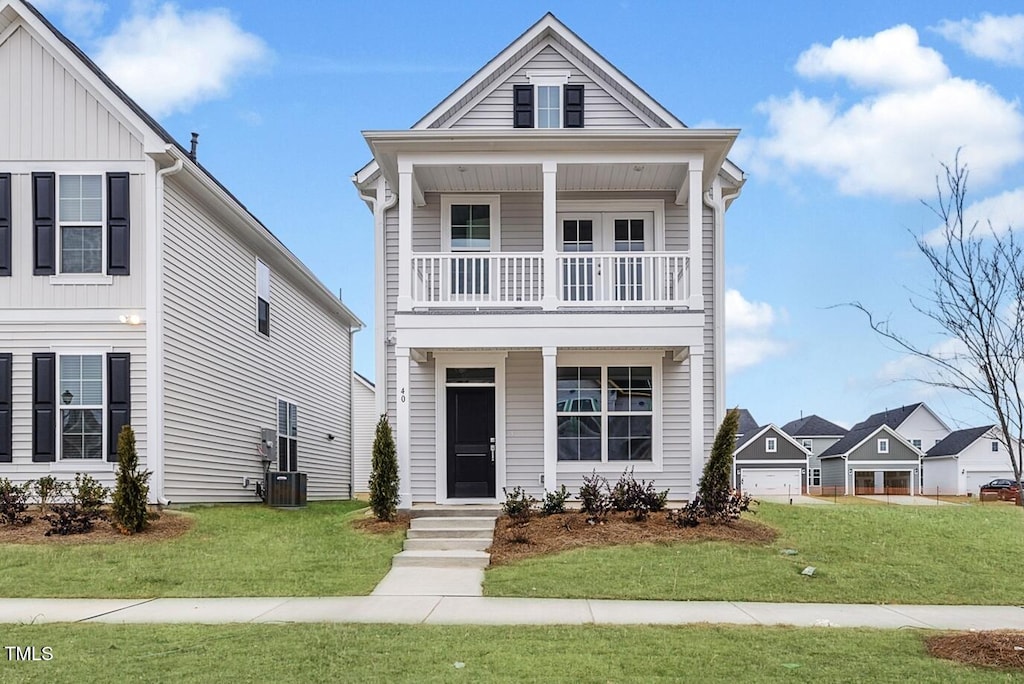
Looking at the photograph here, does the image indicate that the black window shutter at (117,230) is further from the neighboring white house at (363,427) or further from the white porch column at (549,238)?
the neighboring white house at (363,427)

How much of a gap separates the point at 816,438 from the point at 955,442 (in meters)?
8.30

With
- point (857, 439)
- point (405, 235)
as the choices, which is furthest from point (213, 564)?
point (857, 439)

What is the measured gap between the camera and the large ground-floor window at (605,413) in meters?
15.8

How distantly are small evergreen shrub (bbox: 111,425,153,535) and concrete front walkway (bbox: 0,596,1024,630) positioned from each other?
2665 millimetres

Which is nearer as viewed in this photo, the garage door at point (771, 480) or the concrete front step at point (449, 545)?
the concrete front step at point (449, 545)

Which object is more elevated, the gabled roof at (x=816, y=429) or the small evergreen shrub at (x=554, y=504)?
the small evergreen shrub at (x=554, y=504)

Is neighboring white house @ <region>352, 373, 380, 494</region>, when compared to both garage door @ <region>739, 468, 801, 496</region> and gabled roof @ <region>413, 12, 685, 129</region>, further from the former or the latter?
garage door @ <region>739, 468, 801, 496</region>

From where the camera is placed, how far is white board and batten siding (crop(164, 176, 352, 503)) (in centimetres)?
1524

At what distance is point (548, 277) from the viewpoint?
14352mm

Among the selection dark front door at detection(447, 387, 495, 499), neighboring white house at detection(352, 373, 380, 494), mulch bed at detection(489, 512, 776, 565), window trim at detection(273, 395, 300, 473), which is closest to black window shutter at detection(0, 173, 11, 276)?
window trim at detection(273, 395, 300, 473)

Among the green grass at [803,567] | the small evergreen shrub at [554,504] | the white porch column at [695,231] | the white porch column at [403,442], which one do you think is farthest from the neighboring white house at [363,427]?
the green grass at [803,567]

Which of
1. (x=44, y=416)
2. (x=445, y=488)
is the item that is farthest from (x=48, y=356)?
(x=445, y=488)

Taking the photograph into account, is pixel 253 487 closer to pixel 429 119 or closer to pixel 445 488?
pixel 445 488

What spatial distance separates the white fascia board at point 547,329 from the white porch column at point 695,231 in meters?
0.32
